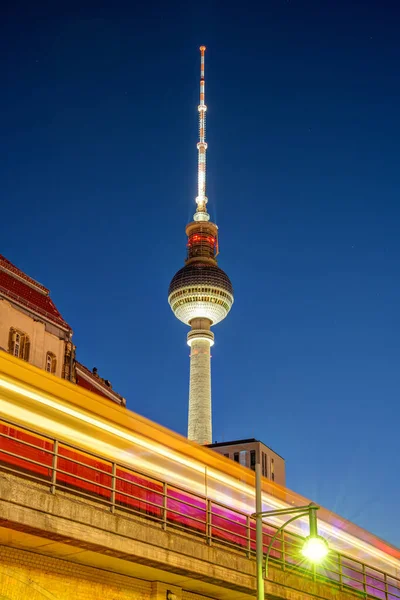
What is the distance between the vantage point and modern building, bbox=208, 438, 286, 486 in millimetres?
115750

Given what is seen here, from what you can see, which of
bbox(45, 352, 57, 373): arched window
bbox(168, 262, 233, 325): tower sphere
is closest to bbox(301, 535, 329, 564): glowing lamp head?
bbox(45, 352, 57, 373): arched window

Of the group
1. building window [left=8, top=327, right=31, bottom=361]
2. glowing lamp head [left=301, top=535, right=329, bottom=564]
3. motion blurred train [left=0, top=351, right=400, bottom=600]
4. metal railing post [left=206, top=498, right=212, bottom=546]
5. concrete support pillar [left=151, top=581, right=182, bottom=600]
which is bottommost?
concrete support pillar [left=151, top=581, right=182, bottom=600]

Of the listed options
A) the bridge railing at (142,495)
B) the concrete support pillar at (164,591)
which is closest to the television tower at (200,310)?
the bridge railing at (142,495)

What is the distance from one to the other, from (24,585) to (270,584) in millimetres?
7508

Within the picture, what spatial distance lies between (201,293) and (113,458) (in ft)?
437

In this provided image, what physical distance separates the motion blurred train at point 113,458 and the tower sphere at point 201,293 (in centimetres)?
12473

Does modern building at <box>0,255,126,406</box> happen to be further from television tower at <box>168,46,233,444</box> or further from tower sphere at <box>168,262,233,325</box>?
tower sphere at <box>168,262,233,325</box>

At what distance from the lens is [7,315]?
4359cm

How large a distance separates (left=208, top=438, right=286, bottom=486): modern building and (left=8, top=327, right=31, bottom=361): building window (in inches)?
2846

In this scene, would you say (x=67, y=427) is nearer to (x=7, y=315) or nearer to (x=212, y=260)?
(x=7, y=315)

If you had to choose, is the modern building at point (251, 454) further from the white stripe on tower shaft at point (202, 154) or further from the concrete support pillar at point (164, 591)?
the concrete support pillar at point (164, 591)

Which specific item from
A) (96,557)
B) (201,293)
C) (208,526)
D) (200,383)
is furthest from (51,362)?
(201,293)

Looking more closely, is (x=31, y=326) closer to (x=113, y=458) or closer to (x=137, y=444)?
(x=137, y=444)

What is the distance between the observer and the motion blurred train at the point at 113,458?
17562 millimetres
